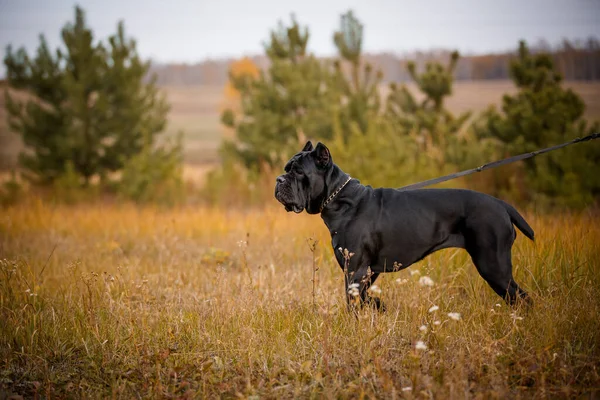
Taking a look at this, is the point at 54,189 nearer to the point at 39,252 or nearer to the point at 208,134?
the point at 39,252

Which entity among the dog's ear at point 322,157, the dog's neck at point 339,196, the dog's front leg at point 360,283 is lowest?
the dog's front leg at point 360,283

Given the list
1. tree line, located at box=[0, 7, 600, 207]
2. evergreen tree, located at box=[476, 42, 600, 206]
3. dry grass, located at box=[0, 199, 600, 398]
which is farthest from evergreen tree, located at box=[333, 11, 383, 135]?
dry grass, located at box=[0, 199, 600, 398]

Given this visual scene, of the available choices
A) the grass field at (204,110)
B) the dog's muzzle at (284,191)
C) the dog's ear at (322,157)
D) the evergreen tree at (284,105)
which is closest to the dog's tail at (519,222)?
the dog's ear at (322,157)

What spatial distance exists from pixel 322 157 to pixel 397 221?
88 cm

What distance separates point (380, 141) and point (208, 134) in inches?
1893

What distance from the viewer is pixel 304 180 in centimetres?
442

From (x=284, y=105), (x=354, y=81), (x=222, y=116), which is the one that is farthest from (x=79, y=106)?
(x=354, y=81)

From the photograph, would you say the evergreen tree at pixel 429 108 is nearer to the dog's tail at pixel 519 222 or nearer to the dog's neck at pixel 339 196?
the dog's tail at pixel 519 222

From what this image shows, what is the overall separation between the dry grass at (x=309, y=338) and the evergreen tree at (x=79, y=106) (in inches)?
403

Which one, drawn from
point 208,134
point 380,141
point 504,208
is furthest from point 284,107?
point 208,134

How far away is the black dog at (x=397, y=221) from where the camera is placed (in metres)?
4.27

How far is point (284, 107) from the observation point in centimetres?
1614

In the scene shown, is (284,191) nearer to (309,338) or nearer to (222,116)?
(309,338)

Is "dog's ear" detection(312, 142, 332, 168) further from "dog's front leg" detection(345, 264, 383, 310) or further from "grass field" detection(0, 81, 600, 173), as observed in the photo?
"grass field" detection(0, 81, 600, 173)
